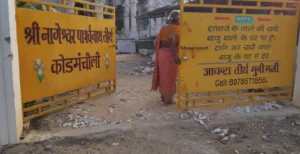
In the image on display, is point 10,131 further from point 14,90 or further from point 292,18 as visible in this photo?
point 292,18

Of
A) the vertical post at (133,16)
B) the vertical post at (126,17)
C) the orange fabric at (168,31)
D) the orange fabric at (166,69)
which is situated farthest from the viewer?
the vertical post at (126,17)

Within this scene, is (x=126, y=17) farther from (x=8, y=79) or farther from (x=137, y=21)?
(x=8, y=79)

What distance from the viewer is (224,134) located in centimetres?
352

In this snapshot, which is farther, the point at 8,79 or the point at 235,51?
the point at 235,51

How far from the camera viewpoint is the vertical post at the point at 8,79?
286cm

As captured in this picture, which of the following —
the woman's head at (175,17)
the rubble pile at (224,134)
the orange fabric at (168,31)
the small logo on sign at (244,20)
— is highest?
the woman's head at (175,17)

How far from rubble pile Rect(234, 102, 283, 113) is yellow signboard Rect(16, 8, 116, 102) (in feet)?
8.71

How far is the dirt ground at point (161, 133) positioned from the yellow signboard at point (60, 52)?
51 cm

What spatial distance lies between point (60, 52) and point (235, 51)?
2.75 metres

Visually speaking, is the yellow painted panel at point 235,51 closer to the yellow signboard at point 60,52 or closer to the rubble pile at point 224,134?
the rubble pile at point 224,134

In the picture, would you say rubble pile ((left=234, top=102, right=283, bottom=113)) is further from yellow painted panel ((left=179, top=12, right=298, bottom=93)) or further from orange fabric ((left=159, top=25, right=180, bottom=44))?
orange fabric ((left=159, top=25, right=180, bottom=44))

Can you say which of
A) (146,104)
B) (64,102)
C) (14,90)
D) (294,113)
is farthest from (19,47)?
(294,113)

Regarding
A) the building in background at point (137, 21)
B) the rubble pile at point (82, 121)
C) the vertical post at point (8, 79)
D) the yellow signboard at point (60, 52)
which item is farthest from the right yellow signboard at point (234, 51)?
the building in background at point (137, 21)

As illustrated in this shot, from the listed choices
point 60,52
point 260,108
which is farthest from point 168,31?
point 260,108
